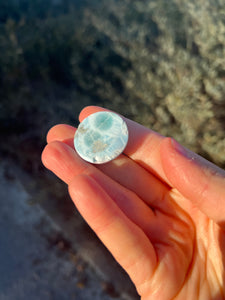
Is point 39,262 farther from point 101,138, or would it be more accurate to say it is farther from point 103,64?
point 103,64

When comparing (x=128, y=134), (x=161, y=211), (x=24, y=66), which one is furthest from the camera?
(x=24, y=66)

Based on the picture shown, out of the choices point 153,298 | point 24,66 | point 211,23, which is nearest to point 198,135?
point 211,23

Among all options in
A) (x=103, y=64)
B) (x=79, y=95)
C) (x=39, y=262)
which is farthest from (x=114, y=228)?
(x=103, y=64)

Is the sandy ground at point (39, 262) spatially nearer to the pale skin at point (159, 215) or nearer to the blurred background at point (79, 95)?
the blurred background at point (79, 95)

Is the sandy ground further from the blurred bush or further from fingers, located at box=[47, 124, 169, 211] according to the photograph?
fingers, located at box=[47, 124, 169, 211]

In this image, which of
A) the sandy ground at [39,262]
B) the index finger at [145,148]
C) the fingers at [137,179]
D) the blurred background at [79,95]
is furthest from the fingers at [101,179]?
the sandy ground at [39,262]

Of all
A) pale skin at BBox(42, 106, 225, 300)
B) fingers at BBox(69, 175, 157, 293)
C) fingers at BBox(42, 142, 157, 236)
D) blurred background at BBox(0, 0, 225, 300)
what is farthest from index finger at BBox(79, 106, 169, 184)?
blurred background at BBox(0, 0, 225, 300)

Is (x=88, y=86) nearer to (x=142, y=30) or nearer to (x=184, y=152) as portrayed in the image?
(x=142, y=30)
